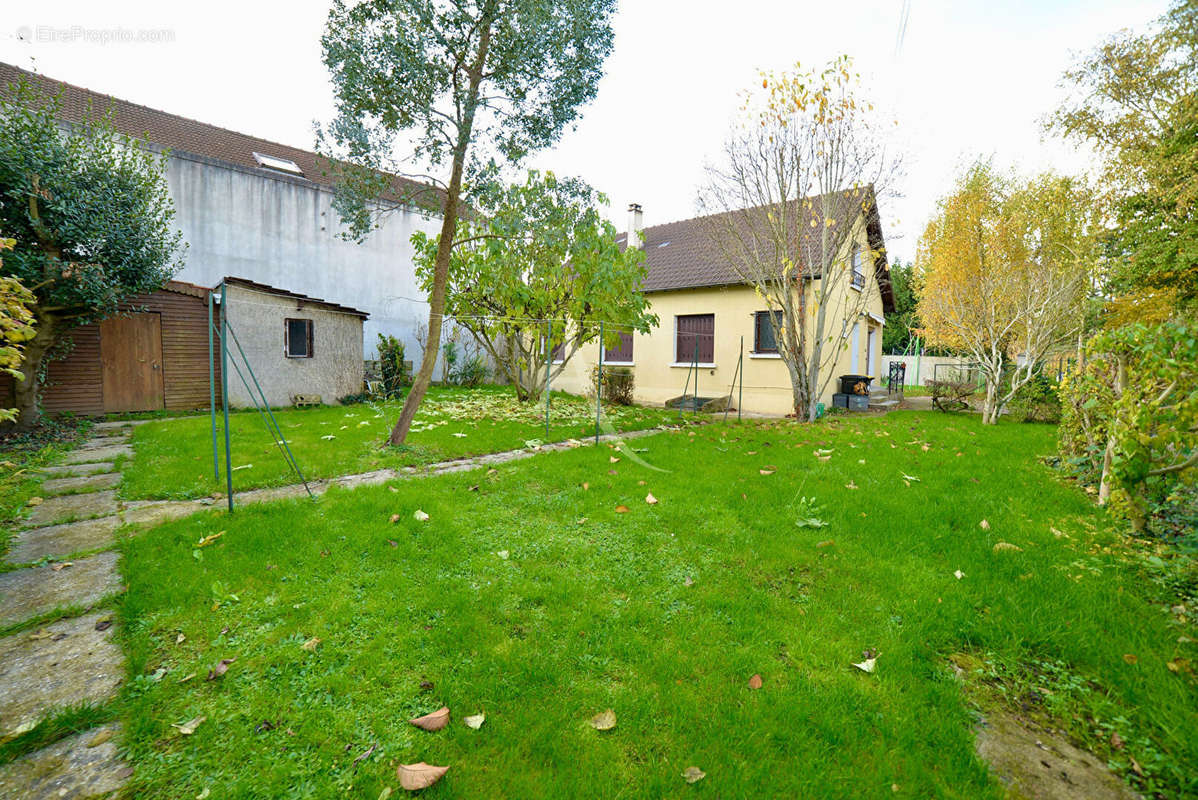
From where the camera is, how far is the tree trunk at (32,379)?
770 cm

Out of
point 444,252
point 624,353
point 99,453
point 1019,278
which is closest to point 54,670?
point 444,252

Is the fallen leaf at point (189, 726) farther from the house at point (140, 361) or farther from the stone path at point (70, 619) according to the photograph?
the house at point (140, 361)

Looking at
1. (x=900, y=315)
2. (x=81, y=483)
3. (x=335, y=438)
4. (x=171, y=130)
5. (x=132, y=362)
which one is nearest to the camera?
(x=81, y=483)

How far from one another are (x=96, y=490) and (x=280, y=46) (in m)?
6.17

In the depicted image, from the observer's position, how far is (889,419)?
33.6 ft

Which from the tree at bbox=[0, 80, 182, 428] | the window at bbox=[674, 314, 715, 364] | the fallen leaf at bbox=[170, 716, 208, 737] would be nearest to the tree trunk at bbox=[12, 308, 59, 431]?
the tree at bbox=[0, 80, 182, 428]

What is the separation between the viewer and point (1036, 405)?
34.2ft

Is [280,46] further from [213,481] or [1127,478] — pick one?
[1127,478]

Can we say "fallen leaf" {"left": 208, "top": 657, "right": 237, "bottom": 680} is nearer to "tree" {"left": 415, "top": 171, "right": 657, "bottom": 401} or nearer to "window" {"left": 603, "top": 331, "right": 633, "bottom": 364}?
"tree" {"left": 415, "top": 171, "right": 657, "bottom": 401}

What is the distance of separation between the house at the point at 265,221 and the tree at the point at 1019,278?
13.1m

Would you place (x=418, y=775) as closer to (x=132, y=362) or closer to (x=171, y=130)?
(x=132, y=362)

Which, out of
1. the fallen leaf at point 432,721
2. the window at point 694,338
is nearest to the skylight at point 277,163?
the window at point 694,338

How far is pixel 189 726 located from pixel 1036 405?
13.8 meters

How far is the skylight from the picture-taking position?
14.6m
